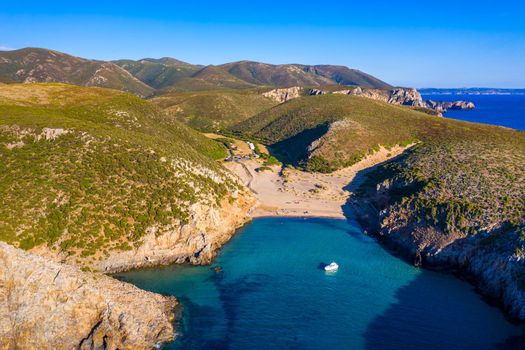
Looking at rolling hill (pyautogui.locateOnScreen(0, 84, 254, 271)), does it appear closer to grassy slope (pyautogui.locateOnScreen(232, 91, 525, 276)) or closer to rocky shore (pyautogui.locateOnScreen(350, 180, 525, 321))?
rocky shore (pyautogui.locateOnScreen(350, 180, 525, 321))

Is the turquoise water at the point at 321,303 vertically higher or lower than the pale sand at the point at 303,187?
lower

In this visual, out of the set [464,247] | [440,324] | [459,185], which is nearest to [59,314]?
[440,324]

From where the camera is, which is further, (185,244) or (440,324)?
(185,244)

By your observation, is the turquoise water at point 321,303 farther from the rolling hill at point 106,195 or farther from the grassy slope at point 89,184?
the grassy slope at point 89,184

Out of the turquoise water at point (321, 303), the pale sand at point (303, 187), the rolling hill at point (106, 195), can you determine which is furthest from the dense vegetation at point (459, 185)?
the rolling hill at point (106, 195)

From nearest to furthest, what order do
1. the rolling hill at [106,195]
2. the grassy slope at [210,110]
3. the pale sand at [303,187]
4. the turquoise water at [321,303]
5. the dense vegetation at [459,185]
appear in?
the turquoise water at [321,303] < the rolling hill at [106,195] < the dense vegetation at [459,185] < the pale sand at [303,187] < the grassy slope at [210,110]

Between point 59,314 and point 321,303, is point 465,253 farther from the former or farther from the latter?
point 59,314

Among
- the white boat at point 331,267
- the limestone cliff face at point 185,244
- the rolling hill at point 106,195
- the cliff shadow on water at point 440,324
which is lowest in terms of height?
the cliff shadow on water at point 440,324

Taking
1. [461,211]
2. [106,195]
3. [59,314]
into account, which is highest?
[106,195]

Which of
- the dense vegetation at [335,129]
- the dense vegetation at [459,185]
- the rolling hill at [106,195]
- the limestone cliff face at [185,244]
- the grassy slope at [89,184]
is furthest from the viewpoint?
the dense vegetation at [335,129]
